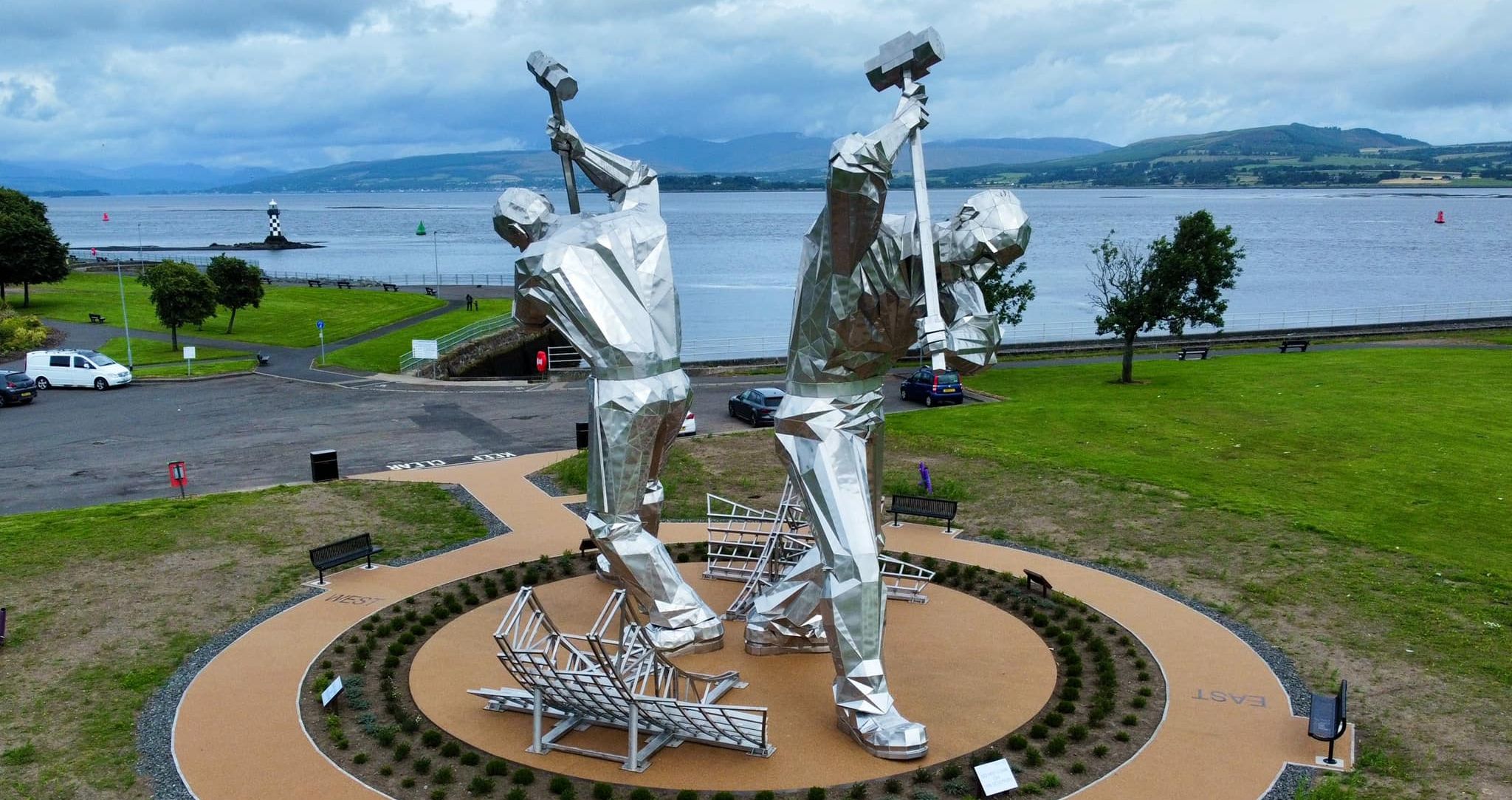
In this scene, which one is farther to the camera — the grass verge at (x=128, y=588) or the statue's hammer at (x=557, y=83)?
the statue's hammer at (x=557, y=83)

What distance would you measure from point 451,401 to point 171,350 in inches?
824

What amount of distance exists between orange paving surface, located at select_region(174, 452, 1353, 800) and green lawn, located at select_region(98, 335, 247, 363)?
34.2 metres

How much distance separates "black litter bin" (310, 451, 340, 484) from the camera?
988 inches

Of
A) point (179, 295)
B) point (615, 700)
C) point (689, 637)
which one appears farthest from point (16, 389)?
point (615, 700)

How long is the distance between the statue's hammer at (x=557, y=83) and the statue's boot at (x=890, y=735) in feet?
27.0

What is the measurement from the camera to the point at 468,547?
2025 centimetres

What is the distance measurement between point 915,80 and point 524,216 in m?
6.76

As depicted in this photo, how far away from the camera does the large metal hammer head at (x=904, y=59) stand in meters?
10.8

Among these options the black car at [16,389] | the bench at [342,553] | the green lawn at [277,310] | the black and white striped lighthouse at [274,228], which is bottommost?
the bench at [342,553]

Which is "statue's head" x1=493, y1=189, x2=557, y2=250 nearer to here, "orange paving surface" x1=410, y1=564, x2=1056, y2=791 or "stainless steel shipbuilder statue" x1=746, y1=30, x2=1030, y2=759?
"stainless steel shipbuilder statue" x1=746, y1=30, x2=1030, y2=759

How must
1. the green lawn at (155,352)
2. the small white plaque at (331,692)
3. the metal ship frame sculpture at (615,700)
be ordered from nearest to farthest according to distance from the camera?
the metal ship frame sculpture at (615,700) < the small white plaque at (331,692) < the green lawn at (155,352)

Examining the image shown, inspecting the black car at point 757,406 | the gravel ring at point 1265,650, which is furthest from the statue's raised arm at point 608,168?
the black car at point 757,406

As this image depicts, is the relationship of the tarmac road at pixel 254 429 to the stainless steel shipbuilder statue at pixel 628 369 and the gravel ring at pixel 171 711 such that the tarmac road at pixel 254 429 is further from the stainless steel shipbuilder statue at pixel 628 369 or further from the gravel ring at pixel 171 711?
the stainless steel shipbuilder statue at pixel 628 369

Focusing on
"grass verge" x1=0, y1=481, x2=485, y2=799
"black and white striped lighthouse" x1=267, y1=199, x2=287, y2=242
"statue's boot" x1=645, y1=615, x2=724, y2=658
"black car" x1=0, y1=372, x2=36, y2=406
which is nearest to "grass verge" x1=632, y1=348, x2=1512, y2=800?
"grass verge" x1=0, y1=481, x2=485, y2=799
